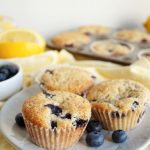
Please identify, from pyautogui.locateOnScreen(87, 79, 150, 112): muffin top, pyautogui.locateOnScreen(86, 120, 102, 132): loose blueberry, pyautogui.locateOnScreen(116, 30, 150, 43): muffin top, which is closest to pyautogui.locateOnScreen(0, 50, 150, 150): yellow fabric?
pyautogui.locateOnScreen(87, 79, 150, 112): muffin top

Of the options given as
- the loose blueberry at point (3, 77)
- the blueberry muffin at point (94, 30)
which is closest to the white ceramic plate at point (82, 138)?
the loose blueberry at point (3, 77)

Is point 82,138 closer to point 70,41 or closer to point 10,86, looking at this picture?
point 10,86

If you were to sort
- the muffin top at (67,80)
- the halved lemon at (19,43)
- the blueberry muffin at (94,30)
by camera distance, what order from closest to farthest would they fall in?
the muffin top at (67,80) < the halved lemon at (19,43) < the blueberry muffin at (94,30)

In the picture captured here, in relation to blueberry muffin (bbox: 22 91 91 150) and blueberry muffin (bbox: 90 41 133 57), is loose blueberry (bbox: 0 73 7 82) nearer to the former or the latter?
blueberry muffin (bbox: 22 91 91 150)

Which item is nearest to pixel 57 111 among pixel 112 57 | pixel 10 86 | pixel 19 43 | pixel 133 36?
pixel 10 86

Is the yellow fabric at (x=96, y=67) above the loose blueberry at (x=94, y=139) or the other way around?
the other way around

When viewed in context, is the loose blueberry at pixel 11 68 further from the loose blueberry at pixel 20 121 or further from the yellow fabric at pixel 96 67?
the loose blueberry at pixel 20 121

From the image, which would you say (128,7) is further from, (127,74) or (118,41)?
(127,74)
